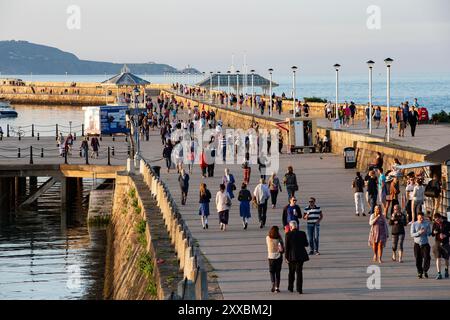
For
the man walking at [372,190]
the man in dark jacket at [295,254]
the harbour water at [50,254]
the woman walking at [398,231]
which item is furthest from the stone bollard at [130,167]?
the man in dark jacket at [295,254]

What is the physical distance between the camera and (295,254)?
18734 mm

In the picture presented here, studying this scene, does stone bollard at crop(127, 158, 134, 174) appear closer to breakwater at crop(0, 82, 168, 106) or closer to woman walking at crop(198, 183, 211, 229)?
woman walking at crop(198, 183, 211, 229)

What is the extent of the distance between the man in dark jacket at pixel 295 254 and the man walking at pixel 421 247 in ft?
7.50

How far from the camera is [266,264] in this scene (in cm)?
2125

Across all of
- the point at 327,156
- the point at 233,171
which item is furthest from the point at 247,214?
the point at 327,156

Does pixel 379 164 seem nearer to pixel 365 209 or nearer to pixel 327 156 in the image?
pixel 365 209

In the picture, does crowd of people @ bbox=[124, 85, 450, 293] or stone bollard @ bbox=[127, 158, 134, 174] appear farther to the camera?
stone bollard @ bbox=[127, 158, 134, 174]

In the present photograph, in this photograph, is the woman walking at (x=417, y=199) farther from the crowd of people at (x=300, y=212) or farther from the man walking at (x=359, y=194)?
the man walking at (x=359, y=194)

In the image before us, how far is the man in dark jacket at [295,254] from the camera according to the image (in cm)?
1859

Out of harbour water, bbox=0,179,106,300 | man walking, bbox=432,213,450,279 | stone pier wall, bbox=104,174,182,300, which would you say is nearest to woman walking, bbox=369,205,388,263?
man walking, bbox=432,213,450,279

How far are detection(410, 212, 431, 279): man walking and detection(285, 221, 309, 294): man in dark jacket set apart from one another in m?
2.29

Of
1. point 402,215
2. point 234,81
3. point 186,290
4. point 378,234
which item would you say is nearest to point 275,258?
point 378,234

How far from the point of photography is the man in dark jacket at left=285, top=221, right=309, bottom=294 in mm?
18587

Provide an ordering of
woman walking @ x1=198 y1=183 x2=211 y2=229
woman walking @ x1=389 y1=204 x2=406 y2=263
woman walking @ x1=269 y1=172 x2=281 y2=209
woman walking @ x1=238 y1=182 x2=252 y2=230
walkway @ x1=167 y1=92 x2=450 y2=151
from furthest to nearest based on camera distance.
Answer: walkway @ x1=167 y1=92 x2=450 y2=151 < woman walking @ x1=269 y1=172 x2=281 y2=209 < woman walking @ x1=198 y1=183 x2=211 y2=229 < woman walking @ x1=238 y1=182 x2=252 y2=230 < woman walking @ x1=389 y1=204 x2=406 y2=263
